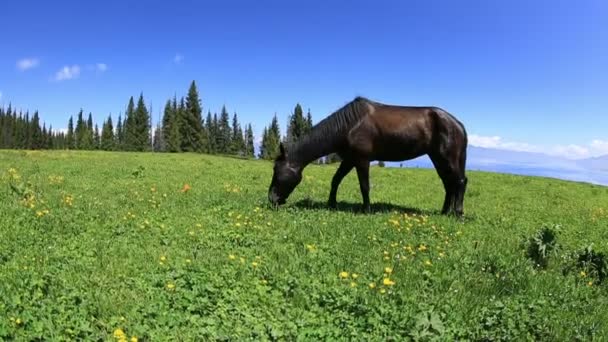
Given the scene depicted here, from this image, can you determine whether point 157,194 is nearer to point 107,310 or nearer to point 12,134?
point 107,310

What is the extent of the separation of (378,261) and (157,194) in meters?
8.13

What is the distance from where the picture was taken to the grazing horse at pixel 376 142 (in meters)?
12.0

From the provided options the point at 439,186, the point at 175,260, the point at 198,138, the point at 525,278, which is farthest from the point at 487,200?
the point at 198,138

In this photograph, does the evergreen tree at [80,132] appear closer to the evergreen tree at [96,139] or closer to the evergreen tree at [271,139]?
the evergreen tree at [96,139]

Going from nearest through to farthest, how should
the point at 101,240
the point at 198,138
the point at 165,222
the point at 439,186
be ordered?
the point at 101,240
the point at 165,222
the point at 439,186
the point at 198,138

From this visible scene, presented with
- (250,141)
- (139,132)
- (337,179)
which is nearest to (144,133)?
(139,132)

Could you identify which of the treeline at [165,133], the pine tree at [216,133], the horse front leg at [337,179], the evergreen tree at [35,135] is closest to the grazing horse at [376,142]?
the horse front leg at [337,179]

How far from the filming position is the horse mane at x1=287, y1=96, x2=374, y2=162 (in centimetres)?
1212

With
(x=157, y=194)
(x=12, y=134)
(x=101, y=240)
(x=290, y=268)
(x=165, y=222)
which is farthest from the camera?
(x=12, y=134)

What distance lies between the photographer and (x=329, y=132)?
12219 millimetres

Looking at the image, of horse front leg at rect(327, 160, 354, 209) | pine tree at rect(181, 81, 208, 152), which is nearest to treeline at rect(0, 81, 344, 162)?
pine tree at rect(181, 81, 208, 152)

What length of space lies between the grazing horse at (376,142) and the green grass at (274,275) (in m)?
1.03

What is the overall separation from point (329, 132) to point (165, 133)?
11118 centimetres

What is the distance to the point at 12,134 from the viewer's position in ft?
468
